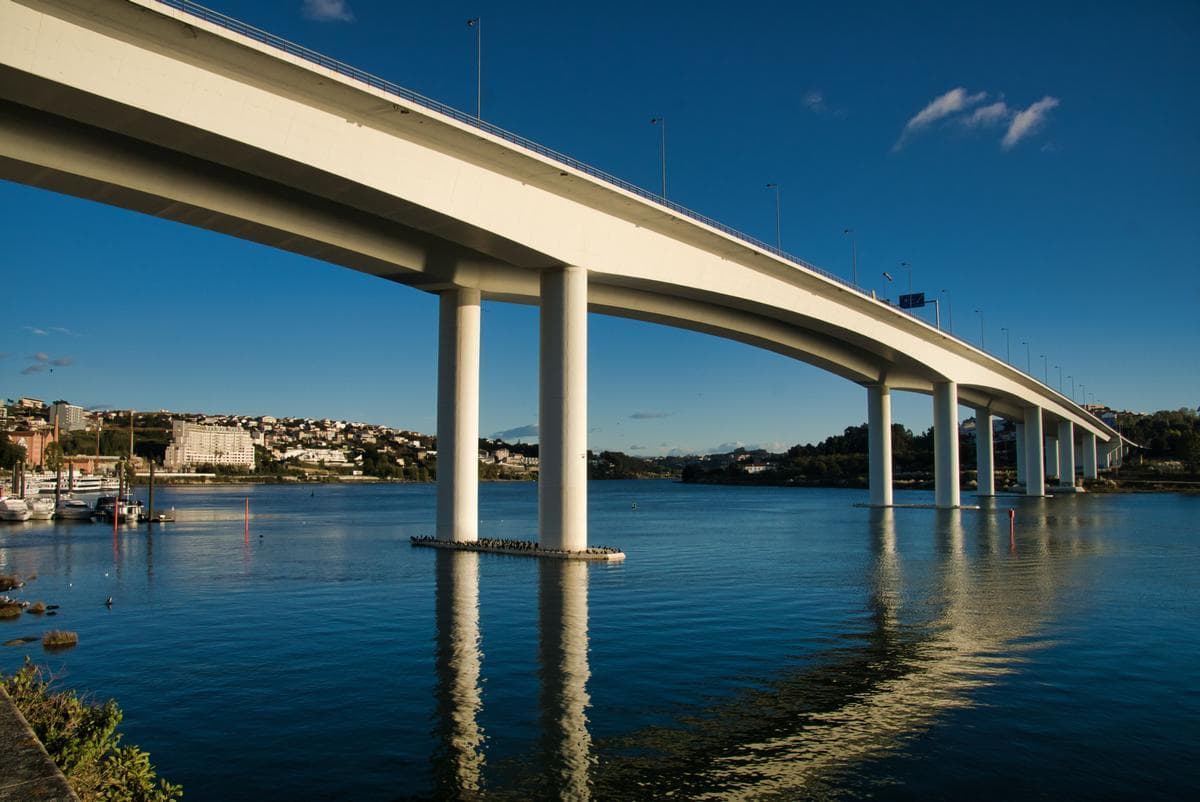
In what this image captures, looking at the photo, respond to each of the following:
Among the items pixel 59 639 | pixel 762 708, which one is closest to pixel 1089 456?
pixel 762 708

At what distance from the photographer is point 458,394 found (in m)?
37.8

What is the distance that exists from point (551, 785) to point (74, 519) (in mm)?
67469

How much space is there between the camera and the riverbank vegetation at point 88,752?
7.36m

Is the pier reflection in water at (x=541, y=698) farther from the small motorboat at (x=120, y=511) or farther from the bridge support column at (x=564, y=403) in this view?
the small motorboat at (x=120, y=511)

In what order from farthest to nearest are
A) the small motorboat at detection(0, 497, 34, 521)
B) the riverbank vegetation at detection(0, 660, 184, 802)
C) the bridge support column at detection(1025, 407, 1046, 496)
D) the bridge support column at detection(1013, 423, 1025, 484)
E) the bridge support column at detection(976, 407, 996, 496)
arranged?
the bridge support column at detection(1013, 423, 1025, 484) → the bridge support column at detection(976, 407, 996, 496) → the bridge support column at detection(1025, 407, 1046, 496) → the small motorboat at detection(0, 497, 34, 521) → the riverbank vegetation at detection(0, 660, 184, 802)

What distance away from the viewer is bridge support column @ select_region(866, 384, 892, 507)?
7981 centimetres

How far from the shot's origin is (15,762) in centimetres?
669

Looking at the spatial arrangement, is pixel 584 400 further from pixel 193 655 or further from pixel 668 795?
pixel 668 795

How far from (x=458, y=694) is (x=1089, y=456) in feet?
539

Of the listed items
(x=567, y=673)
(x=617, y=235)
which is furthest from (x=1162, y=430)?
(x=567, y=673)

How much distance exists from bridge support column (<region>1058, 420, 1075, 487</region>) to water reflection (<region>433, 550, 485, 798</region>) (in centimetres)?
12395

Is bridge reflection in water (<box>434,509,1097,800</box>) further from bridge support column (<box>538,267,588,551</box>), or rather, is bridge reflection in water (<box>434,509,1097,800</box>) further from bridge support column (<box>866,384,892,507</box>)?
bridge support column (<box>866,384,892,507</box>)

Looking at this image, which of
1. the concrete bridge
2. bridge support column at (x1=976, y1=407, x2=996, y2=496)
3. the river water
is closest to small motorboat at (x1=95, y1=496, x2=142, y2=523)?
the river water

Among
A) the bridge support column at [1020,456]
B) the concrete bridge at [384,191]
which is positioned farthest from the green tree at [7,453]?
the bridge support column at [1020,456]
